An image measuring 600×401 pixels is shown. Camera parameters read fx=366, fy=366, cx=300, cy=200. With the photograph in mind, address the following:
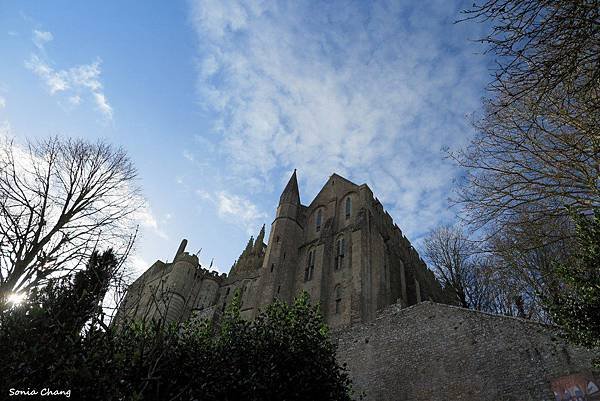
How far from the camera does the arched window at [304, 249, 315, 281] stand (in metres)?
24.5

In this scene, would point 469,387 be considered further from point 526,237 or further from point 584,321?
point 526,237

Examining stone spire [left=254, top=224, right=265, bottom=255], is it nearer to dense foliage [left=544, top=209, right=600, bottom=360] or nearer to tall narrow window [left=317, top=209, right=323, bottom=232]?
tall narrow window [left=317, top=209, right=323, bottom=232]

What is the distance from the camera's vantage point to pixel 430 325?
12891 millimetres

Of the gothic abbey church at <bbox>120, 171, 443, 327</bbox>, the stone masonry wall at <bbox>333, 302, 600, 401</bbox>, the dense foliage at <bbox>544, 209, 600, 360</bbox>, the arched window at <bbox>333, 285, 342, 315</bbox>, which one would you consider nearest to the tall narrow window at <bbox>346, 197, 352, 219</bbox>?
the gothic abbey church at <bbox>120, 171, 443, 327</bbox>

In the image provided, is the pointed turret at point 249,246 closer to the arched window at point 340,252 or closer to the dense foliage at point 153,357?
the arched window at point 340,252

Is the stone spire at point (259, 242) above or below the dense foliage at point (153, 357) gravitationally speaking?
above

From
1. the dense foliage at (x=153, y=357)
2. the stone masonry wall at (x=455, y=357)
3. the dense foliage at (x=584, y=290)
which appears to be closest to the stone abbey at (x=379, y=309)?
the stone masonry wall at (x=455, y=357)

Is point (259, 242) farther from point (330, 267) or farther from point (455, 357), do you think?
point (455, 357)

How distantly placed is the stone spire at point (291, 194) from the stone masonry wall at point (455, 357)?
1555cm

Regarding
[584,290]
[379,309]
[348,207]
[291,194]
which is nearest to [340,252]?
[348,207]

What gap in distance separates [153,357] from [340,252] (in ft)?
58.6

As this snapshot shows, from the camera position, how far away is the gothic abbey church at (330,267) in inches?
841

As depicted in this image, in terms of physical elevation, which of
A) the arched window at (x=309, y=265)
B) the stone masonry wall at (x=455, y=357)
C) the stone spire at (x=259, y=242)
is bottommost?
A: the stone masonry wall at (x=455, y=357)

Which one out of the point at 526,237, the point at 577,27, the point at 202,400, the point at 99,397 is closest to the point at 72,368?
the point at 99,397
